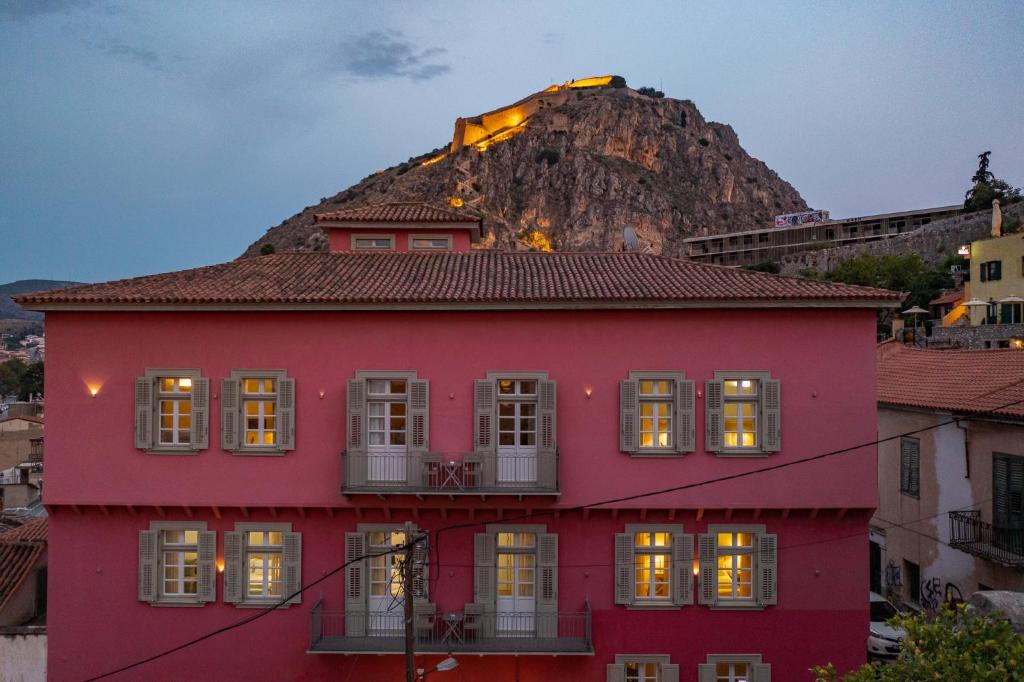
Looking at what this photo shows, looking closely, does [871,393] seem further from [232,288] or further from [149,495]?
[149,495]

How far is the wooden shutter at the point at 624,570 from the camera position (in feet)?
49.9

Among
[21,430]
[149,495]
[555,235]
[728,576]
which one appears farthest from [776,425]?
[555,235]

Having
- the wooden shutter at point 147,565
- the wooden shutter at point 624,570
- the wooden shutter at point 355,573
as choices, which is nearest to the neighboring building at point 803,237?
the wooden shutter at point 624,570

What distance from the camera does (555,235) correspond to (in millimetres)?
117125

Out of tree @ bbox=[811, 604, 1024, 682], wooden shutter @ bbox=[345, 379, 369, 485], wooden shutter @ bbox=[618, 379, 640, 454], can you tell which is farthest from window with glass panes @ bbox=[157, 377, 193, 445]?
tree @ bbox=[811, 604, 1024, 682]

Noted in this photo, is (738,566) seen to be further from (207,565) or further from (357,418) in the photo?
(207,565)

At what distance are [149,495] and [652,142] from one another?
433 feet

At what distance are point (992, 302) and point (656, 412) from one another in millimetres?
35752

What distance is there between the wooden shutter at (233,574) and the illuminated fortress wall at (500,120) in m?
121

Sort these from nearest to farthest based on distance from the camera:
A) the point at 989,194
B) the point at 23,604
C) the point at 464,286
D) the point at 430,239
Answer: the point at 464,286 < the point at 23,604 < the point at 430,239 < the point at 989,194

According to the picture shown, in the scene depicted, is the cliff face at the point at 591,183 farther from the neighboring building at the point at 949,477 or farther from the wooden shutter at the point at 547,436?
the wooden shutter at the point at 547,436

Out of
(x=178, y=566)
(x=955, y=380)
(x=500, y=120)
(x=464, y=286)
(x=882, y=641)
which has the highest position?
(x=500, y=120)

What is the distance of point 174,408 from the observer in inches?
613

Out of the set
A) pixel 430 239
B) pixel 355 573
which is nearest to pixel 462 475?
pixel 355 573
